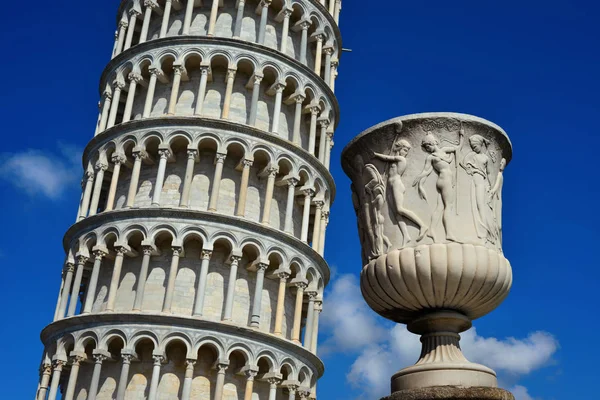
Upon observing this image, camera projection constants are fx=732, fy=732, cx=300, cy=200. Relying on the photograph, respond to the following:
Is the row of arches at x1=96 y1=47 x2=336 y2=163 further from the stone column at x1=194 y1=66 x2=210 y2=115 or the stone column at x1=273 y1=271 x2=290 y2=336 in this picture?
the stone column at x1=273 y1=271 x2=290 y2=336

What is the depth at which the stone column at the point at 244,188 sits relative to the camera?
89.1 feet

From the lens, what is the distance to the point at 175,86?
29062 mm

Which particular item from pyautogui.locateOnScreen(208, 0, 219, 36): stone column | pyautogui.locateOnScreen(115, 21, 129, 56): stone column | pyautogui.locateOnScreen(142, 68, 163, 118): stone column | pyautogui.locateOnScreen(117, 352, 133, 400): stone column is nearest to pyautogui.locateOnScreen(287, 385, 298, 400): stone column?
pyautogui.locateOnScreen(117, 352, 133, 400): stone column

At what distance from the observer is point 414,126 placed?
21.7ft

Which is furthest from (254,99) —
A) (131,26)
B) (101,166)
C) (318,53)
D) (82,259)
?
(82,259)

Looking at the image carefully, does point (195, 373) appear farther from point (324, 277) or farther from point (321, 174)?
point (321, 174)

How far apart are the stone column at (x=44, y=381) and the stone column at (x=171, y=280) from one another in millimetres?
5324

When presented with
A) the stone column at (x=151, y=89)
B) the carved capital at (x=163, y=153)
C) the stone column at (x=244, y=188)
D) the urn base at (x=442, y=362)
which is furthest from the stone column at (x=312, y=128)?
the urn base at (x=442, y=362)

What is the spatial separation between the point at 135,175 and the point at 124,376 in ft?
25.1

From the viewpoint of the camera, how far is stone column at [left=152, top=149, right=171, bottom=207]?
27.1 m

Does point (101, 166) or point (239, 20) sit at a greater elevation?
point (239, 20)

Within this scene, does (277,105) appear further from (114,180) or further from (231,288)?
(231,288)

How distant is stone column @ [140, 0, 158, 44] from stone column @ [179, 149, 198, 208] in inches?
257

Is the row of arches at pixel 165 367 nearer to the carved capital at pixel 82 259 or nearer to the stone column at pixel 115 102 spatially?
the carved capital at pixel 82 259
